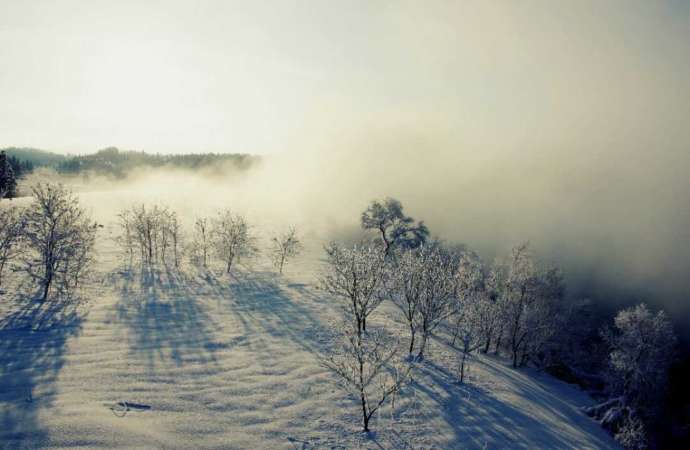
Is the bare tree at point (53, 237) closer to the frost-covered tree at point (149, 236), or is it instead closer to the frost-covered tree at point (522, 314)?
the frost-covered tree at point (149, 236)

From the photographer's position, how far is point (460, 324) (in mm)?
26562

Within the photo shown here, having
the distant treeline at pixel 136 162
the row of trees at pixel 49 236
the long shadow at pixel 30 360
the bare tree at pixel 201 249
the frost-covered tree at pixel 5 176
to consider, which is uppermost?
the distant treeline at pixel 136 162

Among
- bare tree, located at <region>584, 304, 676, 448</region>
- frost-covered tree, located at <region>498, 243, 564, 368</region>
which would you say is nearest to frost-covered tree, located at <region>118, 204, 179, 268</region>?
frost-covered tree, located at <region>498, 243, 564, 368</region>

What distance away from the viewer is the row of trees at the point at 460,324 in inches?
886

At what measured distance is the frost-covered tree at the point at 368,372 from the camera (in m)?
16.9

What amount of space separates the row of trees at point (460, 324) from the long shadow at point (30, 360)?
12.9m

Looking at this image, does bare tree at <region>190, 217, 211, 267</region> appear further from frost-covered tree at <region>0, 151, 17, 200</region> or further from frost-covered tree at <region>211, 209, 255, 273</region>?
frost-covered tree at <region>0, 151, 17, 200</region>

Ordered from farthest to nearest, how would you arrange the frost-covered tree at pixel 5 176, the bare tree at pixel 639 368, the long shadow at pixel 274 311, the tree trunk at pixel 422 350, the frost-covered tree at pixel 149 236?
the frost-covered tree at pixel 5 176, the frost-covered tree at pixel 149 236, the bare tree at pixel 639 368, the long shadow at pixel 274 311, the tree trunk at pixel 422 350

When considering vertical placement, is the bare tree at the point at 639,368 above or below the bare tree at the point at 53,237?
below

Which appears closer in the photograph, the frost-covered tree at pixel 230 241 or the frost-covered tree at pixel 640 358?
the frost-covered tree at pixel 640 358

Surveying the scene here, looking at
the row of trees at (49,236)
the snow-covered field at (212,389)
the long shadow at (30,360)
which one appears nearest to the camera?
the long shadow at (30,360)

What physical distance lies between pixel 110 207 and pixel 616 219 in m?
152

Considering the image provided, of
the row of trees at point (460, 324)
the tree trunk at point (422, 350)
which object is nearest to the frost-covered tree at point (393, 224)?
the row of trees at point (460, 324)

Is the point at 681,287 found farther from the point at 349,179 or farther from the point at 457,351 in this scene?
the point at 349,179
